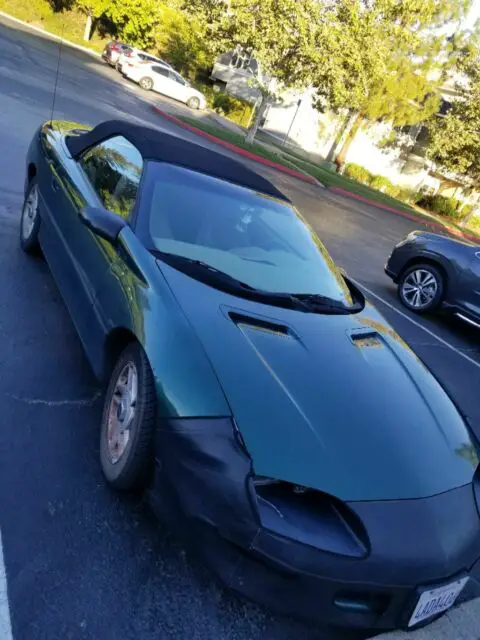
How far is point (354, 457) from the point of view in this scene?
2182mm

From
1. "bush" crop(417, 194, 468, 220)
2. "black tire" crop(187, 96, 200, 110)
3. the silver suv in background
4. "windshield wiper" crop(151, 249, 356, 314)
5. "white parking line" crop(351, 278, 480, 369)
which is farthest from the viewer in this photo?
"bush" crop(417, 194, 468, 220)

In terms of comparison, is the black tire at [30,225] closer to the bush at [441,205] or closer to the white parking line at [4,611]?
the white parking line at [4,611]

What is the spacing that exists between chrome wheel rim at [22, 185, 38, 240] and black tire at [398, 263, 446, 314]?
206 inches

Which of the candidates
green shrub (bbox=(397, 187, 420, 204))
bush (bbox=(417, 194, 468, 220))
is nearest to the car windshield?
green shrub (bbox=(397, 187, 420, 204))

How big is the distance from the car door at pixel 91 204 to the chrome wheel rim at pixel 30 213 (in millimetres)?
632

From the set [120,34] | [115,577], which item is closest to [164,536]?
[115,577]

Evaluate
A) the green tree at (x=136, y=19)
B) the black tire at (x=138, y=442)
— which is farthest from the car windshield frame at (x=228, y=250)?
the green tree at (x=136, y=19)

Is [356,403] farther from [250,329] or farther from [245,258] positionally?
[245,258]

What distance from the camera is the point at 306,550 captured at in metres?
1.92

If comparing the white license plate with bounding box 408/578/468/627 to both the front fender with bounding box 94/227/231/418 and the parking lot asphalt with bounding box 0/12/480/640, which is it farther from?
the front fender with bounding box 94/227/231/418

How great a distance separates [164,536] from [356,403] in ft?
3.49

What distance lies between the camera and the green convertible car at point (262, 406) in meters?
1.99

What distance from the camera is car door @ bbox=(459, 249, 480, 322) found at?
23.1 feet

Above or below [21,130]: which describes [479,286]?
above
